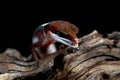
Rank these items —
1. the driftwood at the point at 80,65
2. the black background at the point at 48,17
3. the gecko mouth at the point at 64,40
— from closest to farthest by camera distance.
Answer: the driftwood at the point at 80,65 < the gecko mouth at the point at 64,40 < the black background at the point at 48,17

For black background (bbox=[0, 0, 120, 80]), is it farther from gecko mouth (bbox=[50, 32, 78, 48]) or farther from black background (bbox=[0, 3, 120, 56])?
gecko mouth (bbox=[50, 32, 78, 48])

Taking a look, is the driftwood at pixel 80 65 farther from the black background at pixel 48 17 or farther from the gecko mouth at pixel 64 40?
the black background at pixel 48 17

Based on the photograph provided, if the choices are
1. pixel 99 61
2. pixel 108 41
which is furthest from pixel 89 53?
pixel 108 41

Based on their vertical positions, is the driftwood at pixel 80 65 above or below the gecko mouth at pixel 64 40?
below

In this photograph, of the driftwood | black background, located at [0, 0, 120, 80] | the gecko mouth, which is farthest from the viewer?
black background, located at [0, 0, 120, 80]

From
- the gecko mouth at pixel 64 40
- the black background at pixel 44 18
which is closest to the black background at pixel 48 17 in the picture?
the black background at pixel 44 18

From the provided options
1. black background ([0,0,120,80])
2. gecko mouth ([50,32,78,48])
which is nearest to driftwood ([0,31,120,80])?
→ gecko mouth ([50,32,78,48])

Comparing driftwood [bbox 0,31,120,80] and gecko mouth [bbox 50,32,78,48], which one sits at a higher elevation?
gecko mouth [bbox 50,32,78,48]
